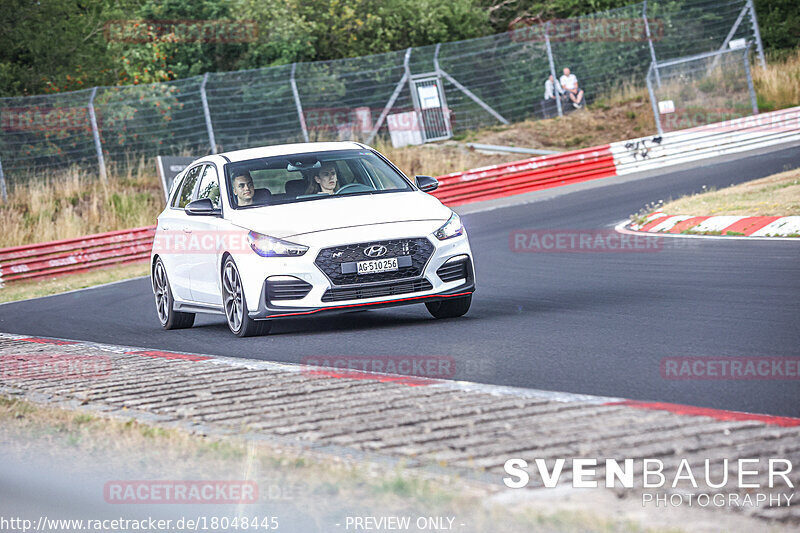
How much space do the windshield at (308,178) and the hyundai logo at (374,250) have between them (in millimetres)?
1131

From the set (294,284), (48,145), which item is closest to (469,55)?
(48,145)

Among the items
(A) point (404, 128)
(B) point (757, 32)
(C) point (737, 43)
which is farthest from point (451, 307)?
(B) point (757, 32)

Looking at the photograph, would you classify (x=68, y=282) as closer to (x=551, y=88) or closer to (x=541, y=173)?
(x=541, y=173)

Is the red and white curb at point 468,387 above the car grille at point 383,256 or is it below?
below

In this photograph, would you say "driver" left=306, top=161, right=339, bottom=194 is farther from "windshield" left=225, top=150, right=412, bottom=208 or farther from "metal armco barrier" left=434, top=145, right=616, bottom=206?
"metal armco barrier" left=434, top=145, right=616, bottom=206

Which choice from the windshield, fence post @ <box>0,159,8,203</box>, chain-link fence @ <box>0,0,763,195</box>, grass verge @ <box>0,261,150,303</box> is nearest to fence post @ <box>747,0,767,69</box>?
chain-link fence @ <box>0,0,763,195</box>

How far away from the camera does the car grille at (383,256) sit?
9.59 metres

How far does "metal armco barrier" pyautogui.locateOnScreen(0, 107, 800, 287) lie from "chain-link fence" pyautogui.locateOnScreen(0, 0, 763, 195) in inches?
196

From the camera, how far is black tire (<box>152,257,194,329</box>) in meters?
11.9

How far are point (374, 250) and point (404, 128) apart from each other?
24.1 metres

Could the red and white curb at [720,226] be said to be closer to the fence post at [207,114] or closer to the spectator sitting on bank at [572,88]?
the fence post at [207,114]

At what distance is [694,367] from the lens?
706 centimetres

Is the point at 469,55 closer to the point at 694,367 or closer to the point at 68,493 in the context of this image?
the point at 694,367

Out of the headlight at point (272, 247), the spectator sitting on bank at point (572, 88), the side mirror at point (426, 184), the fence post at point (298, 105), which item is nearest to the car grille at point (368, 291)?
the headlight at point (272, 247)
